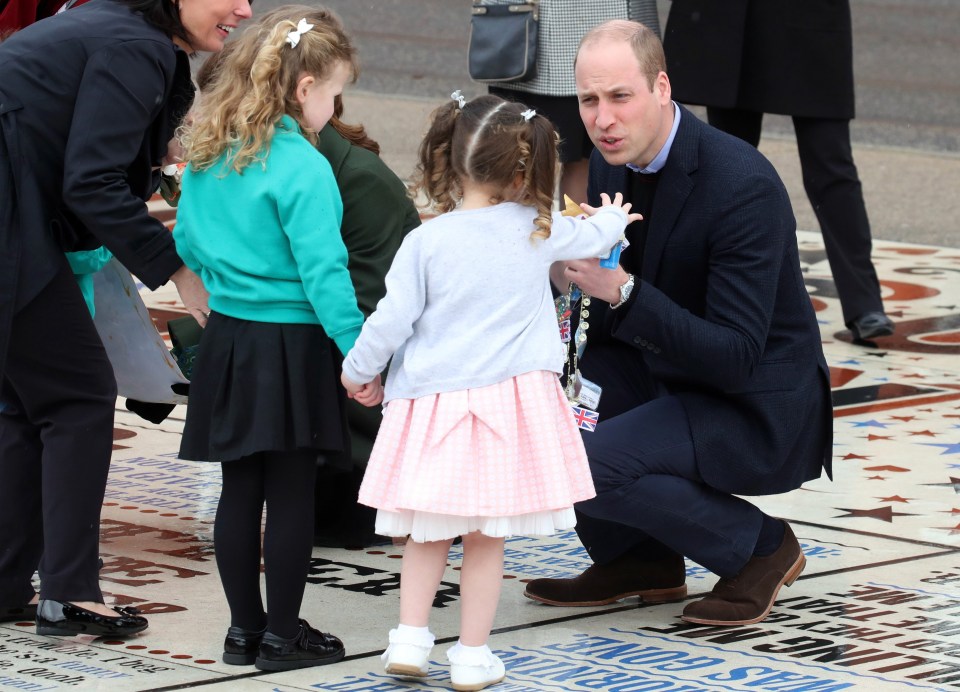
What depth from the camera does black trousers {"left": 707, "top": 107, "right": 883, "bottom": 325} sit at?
7.04 m

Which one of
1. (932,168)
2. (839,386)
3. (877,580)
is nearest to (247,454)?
(877,580)

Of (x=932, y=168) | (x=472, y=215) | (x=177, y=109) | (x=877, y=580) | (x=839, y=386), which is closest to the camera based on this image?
(x=472, y=215)

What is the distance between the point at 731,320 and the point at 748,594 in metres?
0.64

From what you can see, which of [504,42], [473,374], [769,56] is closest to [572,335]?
[473,374]

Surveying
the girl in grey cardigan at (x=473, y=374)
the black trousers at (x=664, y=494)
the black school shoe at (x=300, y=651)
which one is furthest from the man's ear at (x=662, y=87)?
the black school shoe at (x=300, y=651)

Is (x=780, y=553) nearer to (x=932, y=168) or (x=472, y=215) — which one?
(x=472, y=215)

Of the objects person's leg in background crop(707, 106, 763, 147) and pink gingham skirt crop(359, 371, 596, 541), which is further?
person's leg in background crop(707, 106, 763, 147)

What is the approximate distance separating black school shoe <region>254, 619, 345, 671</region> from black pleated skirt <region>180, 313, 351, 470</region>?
0.39 metres

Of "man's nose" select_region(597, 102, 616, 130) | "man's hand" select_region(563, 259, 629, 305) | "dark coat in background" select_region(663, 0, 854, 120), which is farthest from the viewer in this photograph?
"dark coat in background" select_region(663, 0, 854, 120)

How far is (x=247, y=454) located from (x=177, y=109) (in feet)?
2.91

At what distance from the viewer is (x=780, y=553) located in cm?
428

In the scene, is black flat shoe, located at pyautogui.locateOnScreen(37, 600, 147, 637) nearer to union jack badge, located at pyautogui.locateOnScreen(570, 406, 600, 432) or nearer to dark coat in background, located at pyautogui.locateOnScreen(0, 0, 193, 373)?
dark coat in background, located at pyautogui.locateOnScreen(0, 0, 193, 373)

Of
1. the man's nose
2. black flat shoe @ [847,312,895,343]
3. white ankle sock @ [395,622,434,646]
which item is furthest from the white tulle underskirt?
black flat shoe @ [847,312,895,343]

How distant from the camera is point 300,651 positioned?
12.5 feet
